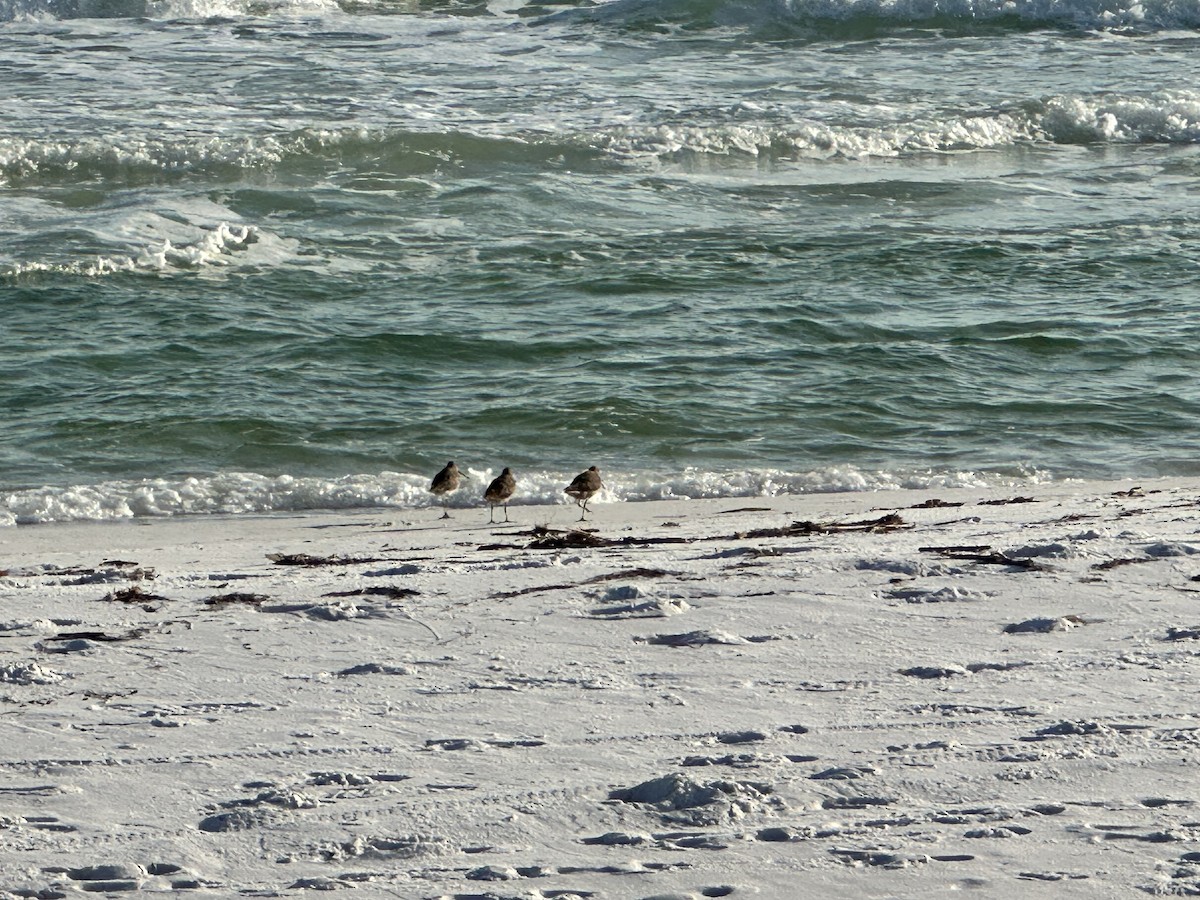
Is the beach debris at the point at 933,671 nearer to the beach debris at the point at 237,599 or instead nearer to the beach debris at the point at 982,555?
the beach debris at the point at 982,555

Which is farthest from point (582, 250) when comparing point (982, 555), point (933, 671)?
point (933, 671)

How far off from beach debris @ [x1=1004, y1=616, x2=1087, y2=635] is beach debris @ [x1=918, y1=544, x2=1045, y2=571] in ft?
1.95

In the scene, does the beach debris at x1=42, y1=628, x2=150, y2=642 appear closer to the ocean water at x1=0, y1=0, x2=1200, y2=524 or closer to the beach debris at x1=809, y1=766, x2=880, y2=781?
the beach debris at x1=809, y1=766, x2=880, y2=781

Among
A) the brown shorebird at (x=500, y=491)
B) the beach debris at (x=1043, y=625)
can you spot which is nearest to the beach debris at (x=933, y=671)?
the beach debris at (x=1043, y=625)

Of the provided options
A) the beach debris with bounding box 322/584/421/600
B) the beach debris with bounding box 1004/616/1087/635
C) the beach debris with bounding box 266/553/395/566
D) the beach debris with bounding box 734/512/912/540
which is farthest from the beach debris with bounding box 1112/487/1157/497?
the beach debris with bounding box 322/584/421/600

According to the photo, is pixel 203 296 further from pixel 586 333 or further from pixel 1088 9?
pixel 1088 9

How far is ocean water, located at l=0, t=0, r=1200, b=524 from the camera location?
905cm

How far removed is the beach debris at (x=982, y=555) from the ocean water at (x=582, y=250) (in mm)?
2627

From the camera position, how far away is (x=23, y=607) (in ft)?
17.3

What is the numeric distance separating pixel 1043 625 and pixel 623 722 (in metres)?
1.50

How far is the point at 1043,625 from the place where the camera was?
4.82 m

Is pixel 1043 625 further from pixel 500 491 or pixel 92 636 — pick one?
pixel 500 491

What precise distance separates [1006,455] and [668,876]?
241 inches

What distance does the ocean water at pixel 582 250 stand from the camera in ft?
29.7
